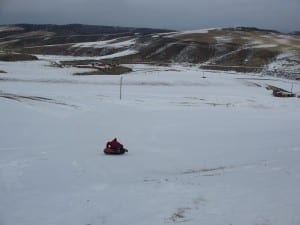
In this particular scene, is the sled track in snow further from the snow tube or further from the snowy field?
the snow tube

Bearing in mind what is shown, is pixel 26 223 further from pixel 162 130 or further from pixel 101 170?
pixel 162 130

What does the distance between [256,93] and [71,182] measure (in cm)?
3322

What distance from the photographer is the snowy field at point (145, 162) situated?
35.8ft

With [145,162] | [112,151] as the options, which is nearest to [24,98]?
[112,151]

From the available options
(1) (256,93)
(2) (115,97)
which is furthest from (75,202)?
(1) (256,93)

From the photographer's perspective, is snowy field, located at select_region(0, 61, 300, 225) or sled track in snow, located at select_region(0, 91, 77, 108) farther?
sled track in snow, located at select_region(0, 91, 77, 108)

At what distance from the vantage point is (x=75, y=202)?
11289mm

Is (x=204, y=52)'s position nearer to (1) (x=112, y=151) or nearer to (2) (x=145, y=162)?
(1) (x=112, y=151)

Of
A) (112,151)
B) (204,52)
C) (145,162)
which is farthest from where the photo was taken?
(204,52)

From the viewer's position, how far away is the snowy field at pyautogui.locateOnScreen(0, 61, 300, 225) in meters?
10.9

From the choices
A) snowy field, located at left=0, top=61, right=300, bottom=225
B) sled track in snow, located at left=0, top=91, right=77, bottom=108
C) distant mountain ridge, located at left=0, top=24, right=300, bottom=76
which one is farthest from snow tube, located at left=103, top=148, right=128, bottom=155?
distant mountain ridge, located at left=0, top=24, right=300, bottom=76

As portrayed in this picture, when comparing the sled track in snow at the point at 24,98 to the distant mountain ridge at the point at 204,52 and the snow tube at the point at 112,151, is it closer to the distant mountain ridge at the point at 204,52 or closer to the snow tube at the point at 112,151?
the snow tube at the point at 112,151

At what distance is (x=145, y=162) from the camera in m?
15.8

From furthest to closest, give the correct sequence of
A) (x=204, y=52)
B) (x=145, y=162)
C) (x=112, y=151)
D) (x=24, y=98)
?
(x=204, y=52) → (x=24, y=98) → (x=112, y=151) → (x=145, y=162)
